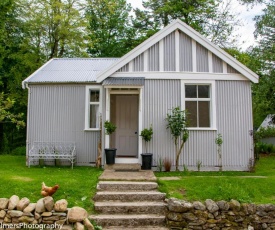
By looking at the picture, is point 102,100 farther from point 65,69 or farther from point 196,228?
point 196,228

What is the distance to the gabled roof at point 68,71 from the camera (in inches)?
446

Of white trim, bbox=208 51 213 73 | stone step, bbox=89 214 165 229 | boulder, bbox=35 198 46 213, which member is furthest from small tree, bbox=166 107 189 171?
boulder, bbox=35 198 46 213

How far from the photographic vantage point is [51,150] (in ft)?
36.3

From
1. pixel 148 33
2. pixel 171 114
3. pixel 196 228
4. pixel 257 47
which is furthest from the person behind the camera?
pixel 148 33

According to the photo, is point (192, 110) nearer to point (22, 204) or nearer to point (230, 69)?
point (230, 69)

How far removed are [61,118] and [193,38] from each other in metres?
6.05

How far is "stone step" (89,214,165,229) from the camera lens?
5766mm

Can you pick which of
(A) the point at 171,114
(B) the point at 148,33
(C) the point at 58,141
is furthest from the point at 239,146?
(B) the point at 148,33

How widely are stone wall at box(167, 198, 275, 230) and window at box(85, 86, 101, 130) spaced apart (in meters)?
5.91

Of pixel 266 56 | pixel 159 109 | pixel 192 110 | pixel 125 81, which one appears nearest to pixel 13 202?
pixel 125 81

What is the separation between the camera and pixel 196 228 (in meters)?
5.95

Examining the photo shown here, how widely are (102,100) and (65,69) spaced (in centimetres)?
304

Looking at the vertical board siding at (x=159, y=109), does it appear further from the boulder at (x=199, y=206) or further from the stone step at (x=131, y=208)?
the boulder at (x=199, y=206)

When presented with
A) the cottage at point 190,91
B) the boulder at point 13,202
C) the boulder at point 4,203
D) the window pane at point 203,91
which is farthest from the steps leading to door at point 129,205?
the window pane at point 203,91
